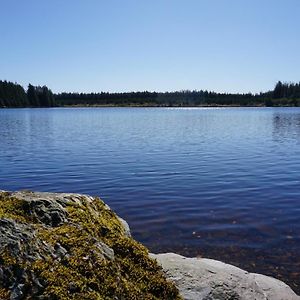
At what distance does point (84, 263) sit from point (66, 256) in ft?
0.81

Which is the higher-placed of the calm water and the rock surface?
the rock surface

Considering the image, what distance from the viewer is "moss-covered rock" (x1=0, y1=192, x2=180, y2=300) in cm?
420

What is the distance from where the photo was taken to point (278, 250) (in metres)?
10.6

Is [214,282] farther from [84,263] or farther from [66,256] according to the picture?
[66,256]

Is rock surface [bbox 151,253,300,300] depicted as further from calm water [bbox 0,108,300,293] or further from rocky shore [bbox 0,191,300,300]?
calm water [bbox 0,108,300,293]

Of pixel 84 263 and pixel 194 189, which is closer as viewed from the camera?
pixel 84 263

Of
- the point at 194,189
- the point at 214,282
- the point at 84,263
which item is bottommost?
the point at 194,189

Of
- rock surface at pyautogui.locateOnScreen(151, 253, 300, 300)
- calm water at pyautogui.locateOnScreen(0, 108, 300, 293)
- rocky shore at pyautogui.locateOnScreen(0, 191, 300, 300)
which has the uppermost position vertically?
rocky shore at pyautogui.locateOnScreen(0, 191, 300, 300)

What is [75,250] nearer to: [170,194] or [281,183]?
[170,194]

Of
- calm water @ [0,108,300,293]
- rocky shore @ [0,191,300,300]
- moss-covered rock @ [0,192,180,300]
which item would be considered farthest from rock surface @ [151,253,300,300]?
calm water @ [0,108,300,293]

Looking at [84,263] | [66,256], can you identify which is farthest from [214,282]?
[66,256]

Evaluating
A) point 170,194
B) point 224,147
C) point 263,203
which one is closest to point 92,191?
point 170,194

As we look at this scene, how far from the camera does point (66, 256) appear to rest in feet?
15.1

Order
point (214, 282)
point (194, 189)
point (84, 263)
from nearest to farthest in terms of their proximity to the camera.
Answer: point (84, 263) < point (214, 282) < point (194, 189)
